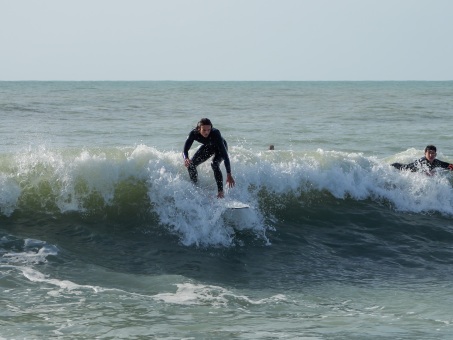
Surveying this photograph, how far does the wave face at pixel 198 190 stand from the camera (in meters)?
11.8

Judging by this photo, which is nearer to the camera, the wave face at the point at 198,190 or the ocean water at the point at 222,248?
the ocean water at the point at 222,248

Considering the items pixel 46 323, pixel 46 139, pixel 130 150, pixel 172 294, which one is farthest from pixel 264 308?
pixel 46 139

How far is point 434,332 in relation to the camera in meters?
7.24

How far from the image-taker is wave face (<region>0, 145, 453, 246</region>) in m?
11.8

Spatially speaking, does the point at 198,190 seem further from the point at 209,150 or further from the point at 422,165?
the point at 422,165

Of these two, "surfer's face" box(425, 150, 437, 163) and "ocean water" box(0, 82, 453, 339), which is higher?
"surfer's face" box(425, 150, 437, 163)

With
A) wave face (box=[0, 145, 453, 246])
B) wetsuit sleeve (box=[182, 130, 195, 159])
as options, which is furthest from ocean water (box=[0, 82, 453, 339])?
wetsuit sleeve (box=[182, 130, 195, 159])

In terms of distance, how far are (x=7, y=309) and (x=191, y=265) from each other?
3.11 m

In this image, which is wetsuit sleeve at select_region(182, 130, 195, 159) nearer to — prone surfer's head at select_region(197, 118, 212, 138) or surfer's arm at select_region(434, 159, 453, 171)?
prone surfer's head at select_region(197, 118, 212, 138)

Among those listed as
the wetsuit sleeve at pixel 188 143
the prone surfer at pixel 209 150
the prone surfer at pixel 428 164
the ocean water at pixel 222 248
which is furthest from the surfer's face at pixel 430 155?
the wetsuit sleeve at pixel 188 143

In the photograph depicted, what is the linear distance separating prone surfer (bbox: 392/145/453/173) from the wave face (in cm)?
18

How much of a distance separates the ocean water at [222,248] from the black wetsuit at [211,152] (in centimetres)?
42

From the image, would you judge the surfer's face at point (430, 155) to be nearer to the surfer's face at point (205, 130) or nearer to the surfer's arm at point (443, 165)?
the surfer's arm at point (443, 165)

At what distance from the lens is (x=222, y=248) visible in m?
11.1
